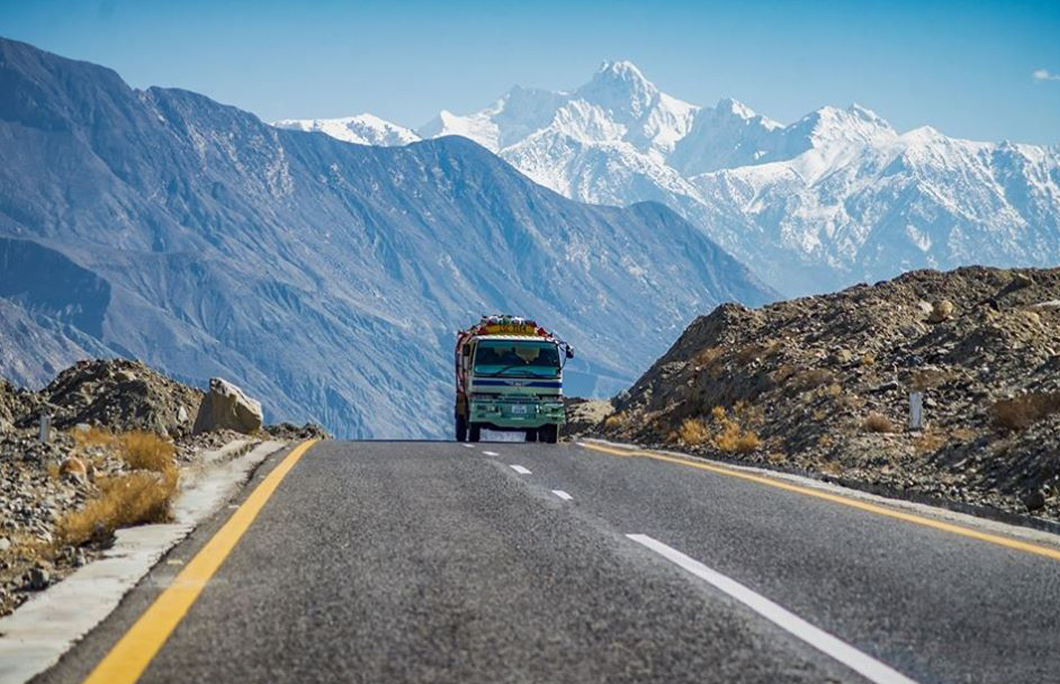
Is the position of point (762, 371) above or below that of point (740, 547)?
above

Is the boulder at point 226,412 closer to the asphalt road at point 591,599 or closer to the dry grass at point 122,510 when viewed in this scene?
the dry grass at point 122,510

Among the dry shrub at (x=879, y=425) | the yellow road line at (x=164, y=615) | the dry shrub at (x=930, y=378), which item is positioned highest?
the dry shrub at (x=930, y=378)

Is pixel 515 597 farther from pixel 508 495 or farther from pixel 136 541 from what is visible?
pixel 508 495

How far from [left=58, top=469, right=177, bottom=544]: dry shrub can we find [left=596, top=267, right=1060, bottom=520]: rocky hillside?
330 inches

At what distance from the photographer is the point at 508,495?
1425 cm

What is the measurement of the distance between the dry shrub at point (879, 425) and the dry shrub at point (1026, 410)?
2.83m

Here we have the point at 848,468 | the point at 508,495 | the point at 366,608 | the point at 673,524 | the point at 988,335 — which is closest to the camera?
the point at 366,608

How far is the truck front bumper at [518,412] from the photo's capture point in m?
30.4

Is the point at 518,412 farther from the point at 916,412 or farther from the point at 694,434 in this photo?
the point at 916,412

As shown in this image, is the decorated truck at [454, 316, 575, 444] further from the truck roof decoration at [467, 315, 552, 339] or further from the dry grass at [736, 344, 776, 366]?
the dry grass at [736, 344, 776, 366]

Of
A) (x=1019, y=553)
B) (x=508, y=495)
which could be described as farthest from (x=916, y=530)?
(x=508, y=495)

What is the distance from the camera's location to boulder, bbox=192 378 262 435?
38.6 meters

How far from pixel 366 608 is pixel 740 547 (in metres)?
3.71

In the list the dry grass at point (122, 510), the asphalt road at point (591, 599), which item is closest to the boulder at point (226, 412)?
the dry grass at point (122, 510)
